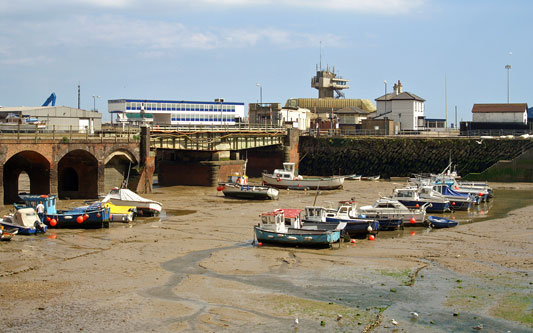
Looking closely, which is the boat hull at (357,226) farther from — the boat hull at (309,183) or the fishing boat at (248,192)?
the boat hull at (309,183)

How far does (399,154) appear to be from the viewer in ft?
302

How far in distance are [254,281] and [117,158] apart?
38087 mm

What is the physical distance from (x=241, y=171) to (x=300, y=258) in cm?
4671

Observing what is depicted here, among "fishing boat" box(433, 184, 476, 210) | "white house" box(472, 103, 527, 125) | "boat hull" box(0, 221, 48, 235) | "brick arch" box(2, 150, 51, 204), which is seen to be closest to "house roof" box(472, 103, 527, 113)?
"white house" box(472, 103, 527, 125)

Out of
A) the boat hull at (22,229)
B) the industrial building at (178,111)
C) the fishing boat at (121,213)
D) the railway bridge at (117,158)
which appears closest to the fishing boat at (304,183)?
the railway bridge at (117,158)

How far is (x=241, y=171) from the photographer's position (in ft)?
274

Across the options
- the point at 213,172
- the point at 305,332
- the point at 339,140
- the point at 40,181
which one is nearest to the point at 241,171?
the point at 213,172

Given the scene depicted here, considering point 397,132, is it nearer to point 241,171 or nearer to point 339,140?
point 339,140

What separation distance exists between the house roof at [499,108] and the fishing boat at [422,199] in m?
49.4

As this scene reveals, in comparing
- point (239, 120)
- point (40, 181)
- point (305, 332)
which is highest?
point (239, 120)

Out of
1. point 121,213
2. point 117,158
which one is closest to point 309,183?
point 117,158

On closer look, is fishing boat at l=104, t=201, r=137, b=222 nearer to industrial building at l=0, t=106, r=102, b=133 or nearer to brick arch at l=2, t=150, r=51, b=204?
brick arch at l=2, t=150, r=51, b=204

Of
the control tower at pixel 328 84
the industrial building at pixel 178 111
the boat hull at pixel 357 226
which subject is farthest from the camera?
the control tower at pixel 328 84

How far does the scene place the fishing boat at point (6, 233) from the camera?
39.5m
